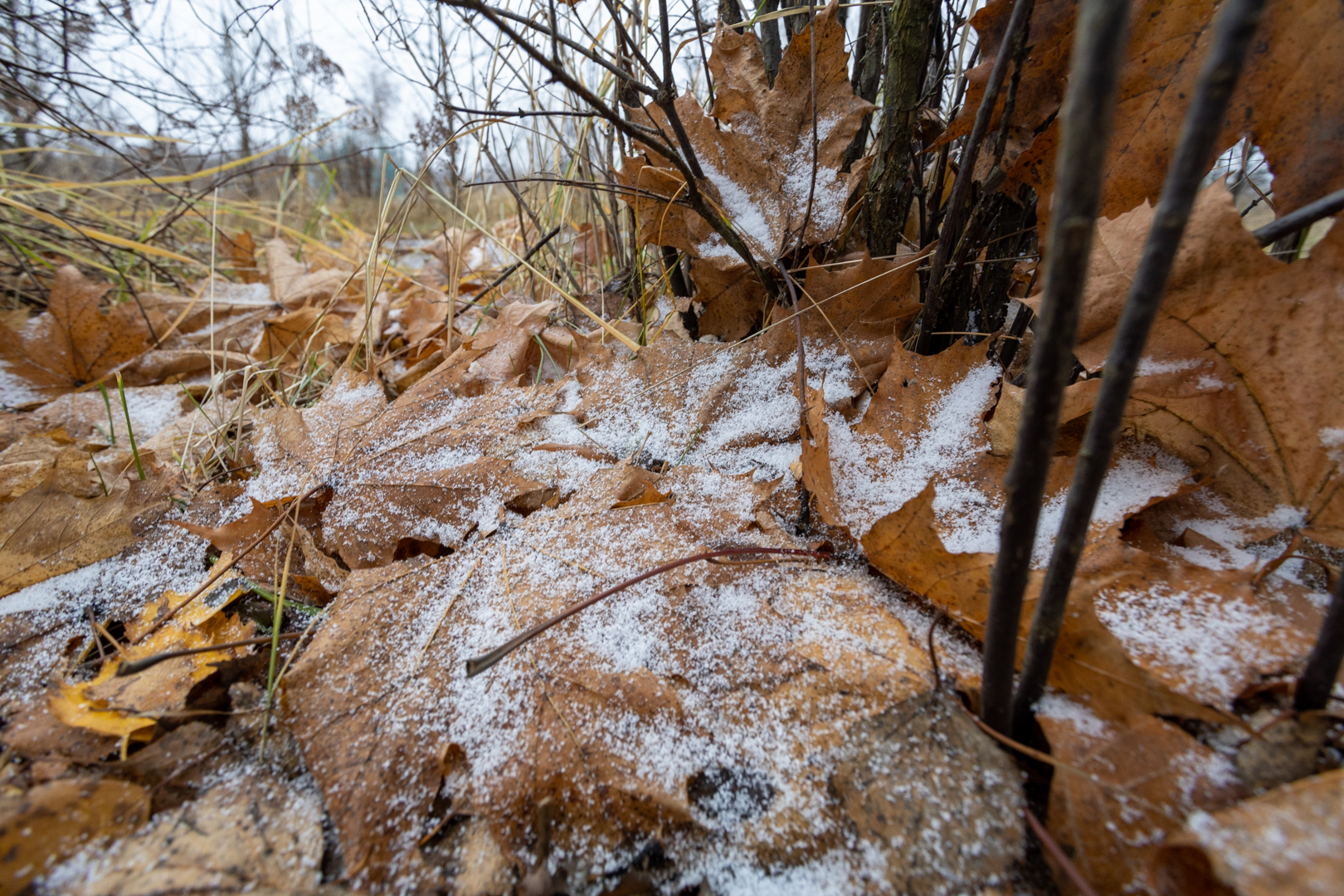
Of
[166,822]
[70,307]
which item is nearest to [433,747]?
[166,822]

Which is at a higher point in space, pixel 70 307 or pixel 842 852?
pixel 70 307

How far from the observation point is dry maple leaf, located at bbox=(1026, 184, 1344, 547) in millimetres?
640

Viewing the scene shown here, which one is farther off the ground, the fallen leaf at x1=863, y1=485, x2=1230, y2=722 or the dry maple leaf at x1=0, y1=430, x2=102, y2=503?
the dry maple leaf at x1=0, y1=430, x2=102, y2=503

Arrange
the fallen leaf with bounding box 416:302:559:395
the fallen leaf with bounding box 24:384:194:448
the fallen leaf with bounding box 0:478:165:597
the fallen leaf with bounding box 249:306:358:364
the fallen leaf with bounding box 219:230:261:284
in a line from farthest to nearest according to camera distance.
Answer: the fallen leaf with bounding box 219:230:261:284
the fallen leaf with bounding box 249:306:358:364
the fallen leaf with bounding box 24:384:194:448
the fallen leaf with bounding box 416:302:559:395
the fallen leaf with bounding box 0:478:165:597

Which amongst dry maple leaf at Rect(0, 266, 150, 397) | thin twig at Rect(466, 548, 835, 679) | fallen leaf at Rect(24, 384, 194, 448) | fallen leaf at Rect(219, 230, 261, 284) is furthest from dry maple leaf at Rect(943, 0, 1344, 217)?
fallen leaf at Rect(219, 230, 261, 284)

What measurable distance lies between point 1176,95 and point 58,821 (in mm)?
1472

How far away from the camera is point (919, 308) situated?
40.8 inches

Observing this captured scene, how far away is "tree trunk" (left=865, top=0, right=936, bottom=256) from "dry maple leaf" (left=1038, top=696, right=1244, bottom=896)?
91 cm

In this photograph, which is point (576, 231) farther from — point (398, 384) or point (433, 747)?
point (433, 747)

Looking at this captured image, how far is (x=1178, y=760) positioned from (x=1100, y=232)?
0.61m

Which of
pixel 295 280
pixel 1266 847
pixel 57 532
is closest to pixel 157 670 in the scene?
pixel 57 532

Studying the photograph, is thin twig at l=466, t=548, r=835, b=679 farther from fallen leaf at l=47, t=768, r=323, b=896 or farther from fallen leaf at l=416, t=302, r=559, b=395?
fallen leaf at l=416, t=302, r=559, b=395

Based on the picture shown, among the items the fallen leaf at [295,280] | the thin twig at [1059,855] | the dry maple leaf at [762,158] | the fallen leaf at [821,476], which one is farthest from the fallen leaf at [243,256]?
the thin twig at [1059,855]

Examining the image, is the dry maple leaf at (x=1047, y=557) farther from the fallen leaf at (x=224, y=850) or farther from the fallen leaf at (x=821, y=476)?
the fallen leaf at (x=224, y=850)
